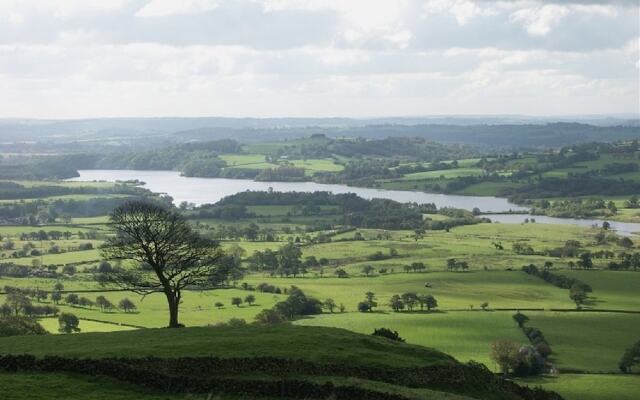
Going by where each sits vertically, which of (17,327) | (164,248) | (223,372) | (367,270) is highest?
(164,248)

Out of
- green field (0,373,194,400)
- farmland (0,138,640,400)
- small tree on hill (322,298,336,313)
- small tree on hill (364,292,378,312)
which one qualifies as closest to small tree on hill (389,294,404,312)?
farmland (0,138,640,400)

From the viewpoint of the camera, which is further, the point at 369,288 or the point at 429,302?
the point at 369,288

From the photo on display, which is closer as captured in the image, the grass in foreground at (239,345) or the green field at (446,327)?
the grass in foreground at (239,345)

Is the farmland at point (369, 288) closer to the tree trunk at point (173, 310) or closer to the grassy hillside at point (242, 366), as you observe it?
the grassy hillside at point (242, 366)

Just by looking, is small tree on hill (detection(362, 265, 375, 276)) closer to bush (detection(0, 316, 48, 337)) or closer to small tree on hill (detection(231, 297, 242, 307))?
small tree on hill (detection(231, 297, 242, 307))

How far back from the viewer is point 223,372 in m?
29.9

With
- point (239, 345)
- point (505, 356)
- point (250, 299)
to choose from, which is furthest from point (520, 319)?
point (239, 345)

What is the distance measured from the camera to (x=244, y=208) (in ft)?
609

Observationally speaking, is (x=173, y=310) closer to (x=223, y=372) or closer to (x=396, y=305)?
(x=223, y=372)

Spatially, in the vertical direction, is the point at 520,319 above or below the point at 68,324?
below

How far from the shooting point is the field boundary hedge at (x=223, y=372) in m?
28.7

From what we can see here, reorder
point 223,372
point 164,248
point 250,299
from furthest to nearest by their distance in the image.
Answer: point 250,299
point 164,248
point 223,372

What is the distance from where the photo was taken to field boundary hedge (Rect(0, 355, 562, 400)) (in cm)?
2873

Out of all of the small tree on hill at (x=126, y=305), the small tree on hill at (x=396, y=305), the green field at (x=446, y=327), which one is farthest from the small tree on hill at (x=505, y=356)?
the small tree on hill at (x=126, y=305)
